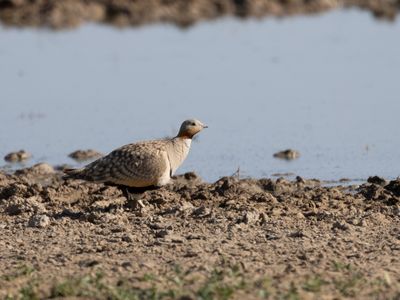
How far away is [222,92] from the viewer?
19984 millimetres

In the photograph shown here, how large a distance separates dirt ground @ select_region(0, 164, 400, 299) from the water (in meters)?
2.19

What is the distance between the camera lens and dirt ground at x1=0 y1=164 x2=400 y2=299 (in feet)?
27.7

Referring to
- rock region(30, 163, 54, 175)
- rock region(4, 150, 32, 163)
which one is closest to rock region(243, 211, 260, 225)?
rock region(30, 163, 54, 175)

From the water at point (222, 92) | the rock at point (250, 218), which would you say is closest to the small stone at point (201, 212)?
the rock at point (250, 218)

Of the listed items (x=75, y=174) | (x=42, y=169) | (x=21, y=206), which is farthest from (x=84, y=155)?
(x=21, y=206)

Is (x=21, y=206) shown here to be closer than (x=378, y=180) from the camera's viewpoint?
Yes

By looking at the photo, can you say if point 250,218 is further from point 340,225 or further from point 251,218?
point 340,225

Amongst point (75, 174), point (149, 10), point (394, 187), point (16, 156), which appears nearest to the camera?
point (75, 174)

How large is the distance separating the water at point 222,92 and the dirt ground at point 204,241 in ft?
7.19

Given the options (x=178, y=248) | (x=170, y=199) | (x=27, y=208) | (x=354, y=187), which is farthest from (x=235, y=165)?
(x=178, y=248)

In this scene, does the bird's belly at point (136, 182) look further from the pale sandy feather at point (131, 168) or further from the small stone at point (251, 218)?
the small stone at point (251, 218)

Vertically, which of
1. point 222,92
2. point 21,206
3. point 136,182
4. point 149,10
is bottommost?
point 222,92

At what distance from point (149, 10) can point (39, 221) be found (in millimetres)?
19697

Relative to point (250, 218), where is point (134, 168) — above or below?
above
